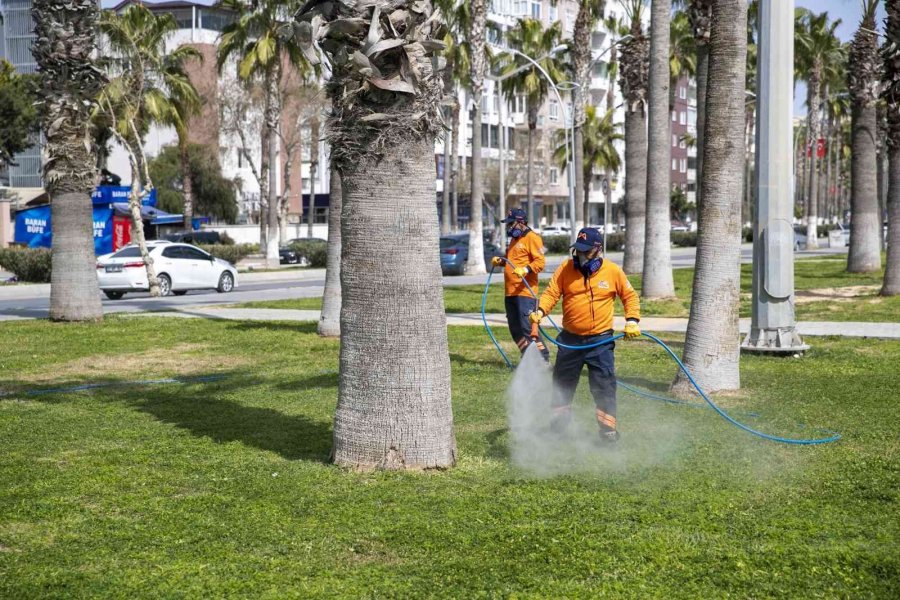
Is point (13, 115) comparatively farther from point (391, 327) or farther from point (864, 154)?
point (391, 327)

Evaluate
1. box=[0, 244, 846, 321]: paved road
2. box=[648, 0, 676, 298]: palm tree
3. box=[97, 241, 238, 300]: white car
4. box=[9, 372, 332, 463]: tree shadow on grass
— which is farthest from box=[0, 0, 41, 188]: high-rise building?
box=[9, 372, 332, 463]: tree shadow on grass

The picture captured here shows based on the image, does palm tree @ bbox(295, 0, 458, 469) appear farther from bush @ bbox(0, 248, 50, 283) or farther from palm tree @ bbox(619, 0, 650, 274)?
bush @ bbox(0, 248, 50, 283)

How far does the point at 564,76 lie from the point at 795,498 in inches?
1979

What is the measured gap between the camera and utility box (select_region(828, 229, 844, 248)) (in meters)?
59.8

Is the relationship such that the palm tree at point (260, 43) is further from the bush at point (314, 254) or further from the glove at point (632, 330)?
the glove at point (632, 330)

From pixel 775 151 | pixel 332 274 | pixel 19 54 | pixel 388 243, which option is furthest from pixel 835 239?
pixel 19 54

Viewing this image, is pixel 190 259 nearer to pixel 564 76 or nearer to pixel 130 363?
pixel 130 363

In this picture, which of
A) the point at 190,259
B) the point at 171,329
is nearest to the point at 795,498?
the point at 171,329

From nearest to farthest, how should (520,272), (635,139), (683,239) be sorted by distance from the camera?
(520,272) < (635,139) < (683,239)

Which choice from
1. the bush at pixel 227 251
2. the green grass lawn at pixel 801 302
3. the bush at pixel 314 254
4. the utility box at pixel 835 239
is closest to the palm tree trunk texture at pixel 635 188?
the green grass lawn at pixel 801 302

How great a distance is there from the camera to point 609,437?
26.6 ft

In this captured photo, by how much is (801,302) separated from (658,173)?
3.86 metres

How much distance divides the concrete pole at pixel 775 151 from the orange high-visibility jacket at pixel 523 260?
302 centimetres

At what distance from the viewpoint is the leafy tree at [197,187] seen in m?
64.9
